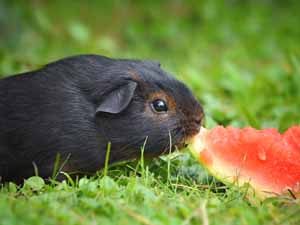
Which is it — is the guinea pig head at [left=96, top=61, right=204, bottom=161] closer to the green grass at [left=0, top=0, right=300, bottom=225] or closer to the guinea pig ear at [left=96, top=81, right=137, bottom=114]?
the guinea pig ear at [left=96, top=81, right=137, bottom=114]

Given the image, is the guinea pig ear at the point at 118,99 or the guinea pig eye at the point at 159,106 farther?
the guinea pig eye at the point at 159,106

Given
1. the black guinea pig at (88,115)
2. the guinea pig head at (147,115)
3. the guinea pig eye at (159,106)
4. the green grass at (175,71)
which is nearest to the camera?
the green grass at (175,71)

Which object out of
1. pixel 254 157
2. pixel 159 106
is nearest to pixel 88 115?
pixel 159 106

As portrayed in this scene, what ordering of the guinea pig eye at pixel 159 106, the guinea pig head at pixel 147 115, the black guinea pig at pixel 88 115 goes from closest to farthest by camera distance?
the black guinea pig at pixel 88 115, the guinea pig head at pixel 147 115, the guinea pig eye at pixel 159 106

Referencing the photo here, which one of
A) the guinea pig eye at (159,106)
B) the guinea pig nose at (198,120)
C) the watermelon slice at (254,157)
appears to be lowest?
the watermelon slice at (254,157)

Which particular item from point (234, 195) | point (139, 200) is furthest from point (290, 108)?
point (139, 200)

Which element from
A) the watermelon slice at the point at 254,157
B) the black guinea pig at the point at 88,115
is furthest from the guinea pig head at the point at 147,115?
the watermelon slice at the point at 254,157

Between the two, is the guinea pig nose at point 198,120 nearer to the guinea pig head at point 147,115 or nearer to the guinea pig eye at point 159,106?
the guinea pig head at point 147,115
